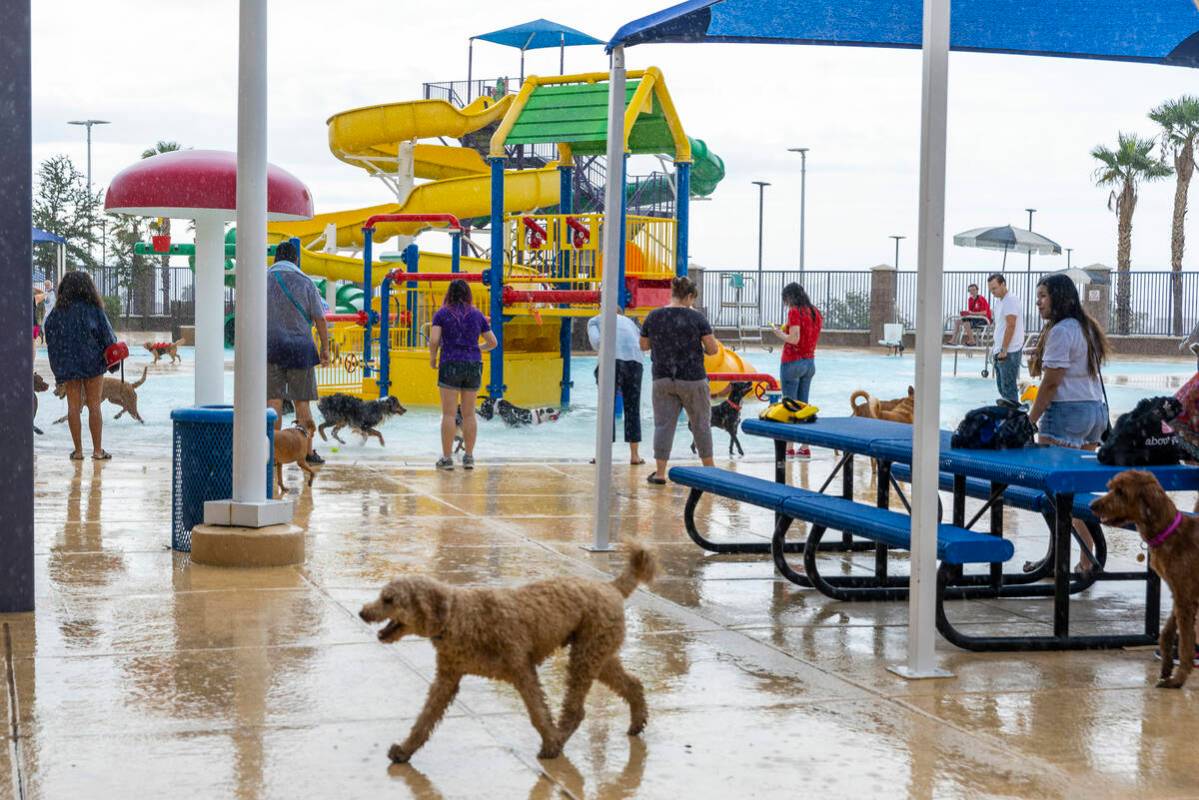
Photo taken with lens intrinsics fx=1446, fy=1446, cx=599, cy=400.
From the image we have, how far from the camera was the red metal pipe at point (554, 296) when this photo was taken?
1962 cm

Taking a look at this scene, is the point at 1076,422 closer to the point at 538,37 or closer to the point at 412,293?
the point at 412,293

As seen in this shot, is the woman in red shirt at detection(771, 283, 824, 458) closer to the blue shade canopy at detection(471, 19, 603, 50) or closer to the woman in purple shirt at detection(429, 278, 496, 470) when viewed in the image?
the woman in purple shirt at detection(429, 278, 496, 470)

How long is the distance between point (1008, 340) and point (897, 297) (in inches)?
1199

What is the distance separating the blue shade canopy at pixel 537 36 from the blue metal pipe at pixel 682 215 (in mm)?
12679

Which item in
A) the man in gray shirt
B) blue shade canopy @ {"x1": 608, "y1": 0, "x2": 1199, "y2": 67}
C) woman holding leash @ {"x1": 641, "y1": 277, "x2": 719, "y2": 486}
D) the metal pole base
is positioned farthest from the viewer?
the man in gray shirt

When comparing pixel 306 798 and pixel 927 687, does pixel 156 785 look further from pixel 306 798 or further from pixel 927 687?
pixel 927 687

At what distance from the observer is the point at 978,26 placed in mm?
8844

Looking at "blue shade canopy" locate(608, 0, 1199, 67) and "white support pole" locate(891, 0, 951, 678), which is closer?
"white support pole" locate(891, 0, 951, 678)

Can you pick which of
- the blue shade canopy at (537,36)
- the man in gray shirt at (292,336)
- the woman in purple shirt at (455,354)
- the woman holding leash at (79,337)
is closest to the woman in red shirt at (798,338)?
the woman in purple shirt at (455,354)

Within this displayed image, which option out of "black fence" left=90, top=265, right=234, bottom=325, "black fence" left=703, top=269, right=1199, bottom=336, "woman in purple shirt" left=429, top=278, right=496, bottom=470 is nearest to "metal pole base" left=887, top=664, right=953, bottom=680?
"woman in purple shirt" left=429, top=278, right=496, bottom=470

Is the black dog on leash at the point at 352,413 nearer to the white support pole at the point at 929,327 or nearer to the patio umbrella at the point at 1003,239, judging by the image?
the white support pole at the point at 929,327

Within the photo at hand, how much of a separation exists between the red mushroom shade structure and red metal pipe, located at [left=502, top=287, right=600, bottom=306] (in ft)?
28.1

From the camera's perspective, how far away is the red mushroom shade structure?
10836 mm

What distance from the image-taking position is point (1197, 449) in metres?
6.42
